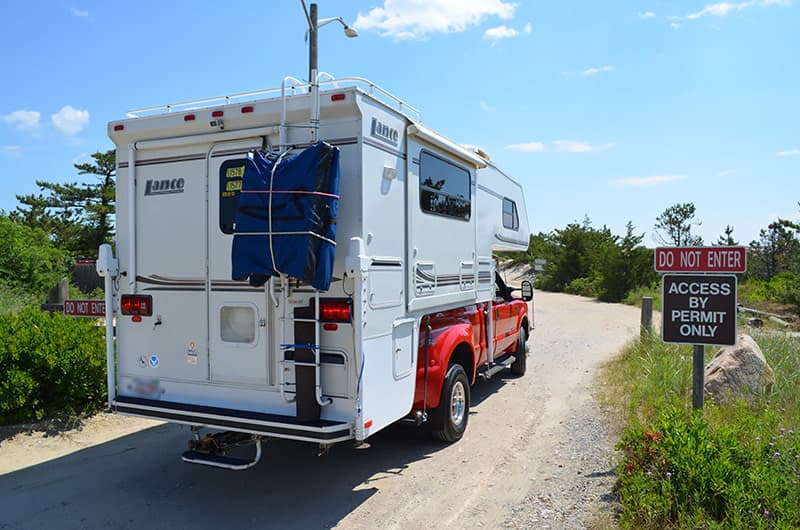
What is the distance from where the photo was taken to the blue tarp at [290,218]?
402 cm

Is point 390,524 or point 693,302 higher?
point 693,302

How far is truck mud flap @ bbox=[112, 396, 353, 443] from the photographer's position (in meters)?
4.18

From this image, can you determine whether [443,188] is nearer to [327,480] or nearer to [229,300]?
[229,300]

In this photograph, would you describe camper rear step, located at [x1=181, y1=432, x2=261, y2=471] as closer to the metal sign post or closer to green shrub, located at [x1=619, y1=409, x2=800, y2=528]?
green shrub, located at [x1=619, y1=409, x2=800, y2=528]

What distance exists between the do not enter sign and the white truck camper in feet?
7.14

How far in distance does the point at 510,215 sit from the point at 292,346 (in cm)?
521

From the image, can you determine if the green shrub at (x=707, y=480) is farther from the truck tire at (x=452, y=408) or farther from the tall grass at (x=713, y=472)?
the truck tire at (x=452, y=408)

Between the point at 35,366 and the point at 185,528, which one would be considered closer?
the point at 185,528

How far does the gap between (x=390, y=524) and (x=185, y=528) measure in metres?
1.52

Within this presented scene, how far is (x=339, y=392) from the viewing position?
4.32 metres

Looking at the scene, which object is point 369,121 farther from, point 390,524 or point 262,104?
point 390,524

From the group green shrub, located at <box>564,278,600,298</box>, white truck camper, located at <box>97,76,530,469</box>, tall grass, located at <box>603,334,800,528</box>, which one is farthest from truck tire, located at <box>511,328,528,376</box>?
green shrub, located at <box>564,278,600,298</box>

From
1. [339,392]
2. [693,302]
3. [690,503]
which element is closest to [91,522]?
[339,392]

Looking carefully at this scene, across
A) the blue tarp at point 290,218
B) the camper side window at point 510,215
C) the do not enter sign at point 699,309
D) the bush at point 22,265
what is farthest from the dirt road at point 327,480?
the bush at point 22,265
